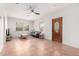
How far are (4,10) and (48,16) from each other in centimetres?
126

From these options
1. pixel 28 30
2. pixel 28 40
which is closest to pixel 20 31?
pixel 28 30

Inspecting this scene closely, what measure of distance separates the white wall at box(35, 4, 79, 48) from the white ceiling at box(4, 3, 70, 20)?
24cm

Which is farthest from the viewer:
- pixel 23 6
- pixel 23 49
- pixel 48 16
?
pixel 48 16

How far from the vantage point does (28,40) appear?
3.26 meters

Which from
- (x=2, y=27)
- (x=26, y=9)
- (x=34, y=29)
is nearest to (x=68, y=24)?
(x=34, y=29)

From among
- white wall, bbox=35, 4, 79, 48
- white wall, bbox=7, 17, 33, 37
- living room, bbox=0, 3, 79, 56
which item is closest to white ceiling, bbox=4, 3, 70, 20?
living room, bbox=0, 3, 79, 56

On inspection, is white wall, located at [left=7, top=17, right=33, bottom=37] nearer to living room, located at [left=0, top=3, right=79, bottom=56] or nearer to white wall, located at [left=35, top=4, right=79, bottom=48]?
living room, located at [left=0, top=3, right=79, bottom=56]

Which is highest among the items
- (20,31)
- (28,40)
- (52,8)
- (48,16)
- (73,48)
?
(52,8)

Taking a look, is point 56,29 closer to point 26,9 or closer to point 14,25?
point 26,9

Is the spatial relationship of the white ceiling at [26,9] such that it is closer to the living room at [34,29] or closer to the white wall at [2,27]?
the living room at [34,29]

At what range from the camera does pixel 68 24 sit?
3.61 m

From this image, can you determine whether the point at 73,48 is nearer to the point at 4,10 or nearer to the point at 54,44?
the point at 54,44

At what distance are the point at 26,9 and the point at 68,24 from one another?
1.57 meters

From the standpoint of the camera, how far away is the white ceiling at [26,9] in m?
2.69
